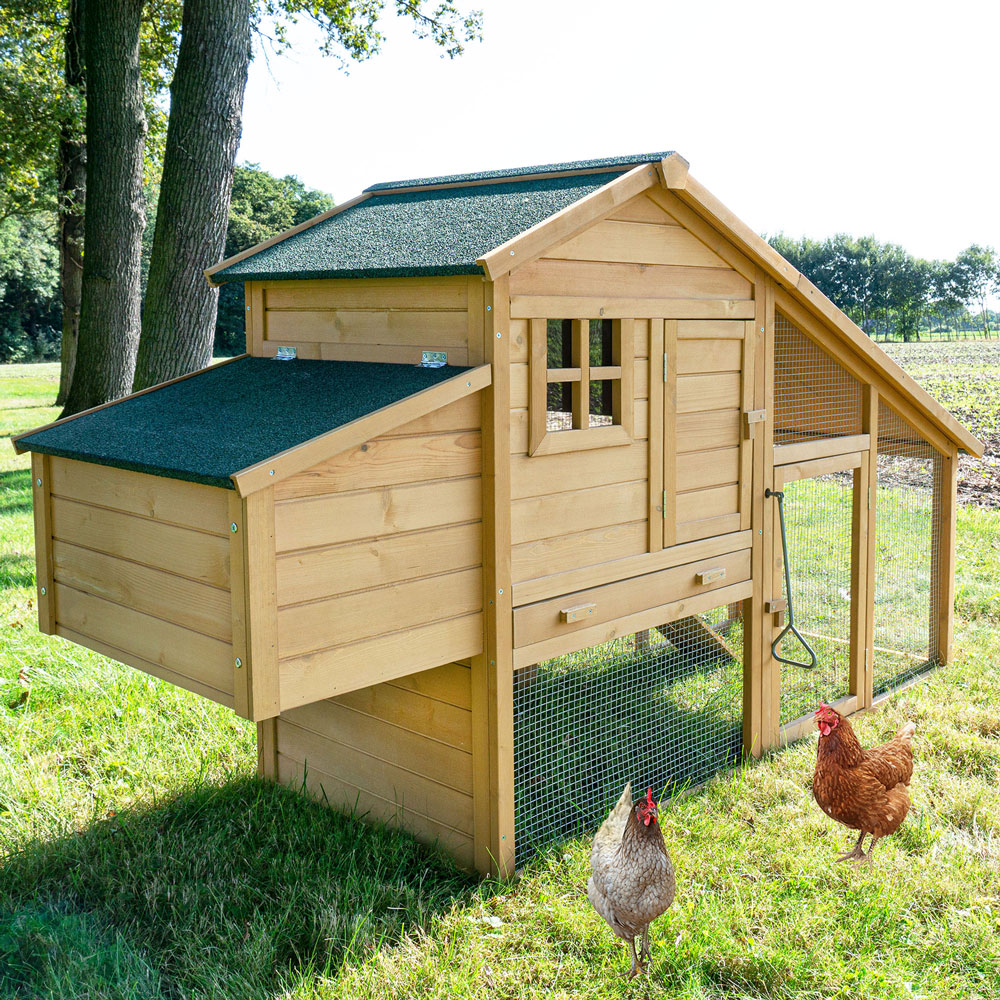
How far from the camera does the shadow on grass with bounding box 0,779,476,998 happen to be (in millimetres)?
2818

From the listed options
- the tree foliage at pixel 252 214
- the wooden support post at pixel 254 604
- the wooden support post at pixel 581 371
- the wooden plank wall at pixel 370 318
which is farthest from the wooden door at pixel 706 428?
the tree foliage at pixel 252 214

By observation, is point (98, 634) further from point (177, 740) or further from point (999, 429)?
point (999, 429)

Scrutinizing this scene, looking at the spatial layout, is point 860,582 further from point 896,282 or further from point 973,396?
point 896,282

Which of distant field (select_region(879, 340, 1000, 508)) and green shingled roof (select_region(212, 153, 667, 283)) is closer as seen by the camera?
green shingled roof (select_region(212, 153, 667, 283))

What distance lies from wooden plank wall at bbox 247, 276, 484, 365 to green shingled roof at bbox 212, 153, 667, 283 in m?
0.09

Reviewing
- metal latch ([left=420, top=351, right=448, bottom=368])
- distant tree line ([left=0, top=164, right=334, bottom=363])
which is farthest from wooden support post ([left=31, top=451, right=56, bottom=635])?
distant tree line ([left=0, top=164, right=334, bottom=363])

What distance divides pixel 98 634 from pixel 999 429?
13.5m

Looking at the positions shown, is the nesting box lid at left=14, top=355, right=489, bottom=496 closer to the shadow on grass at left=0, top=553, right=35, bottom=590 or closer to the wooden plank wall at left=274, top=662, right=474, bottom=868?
the wooden plank wall at left=274, top=662, right=474, bottom=868

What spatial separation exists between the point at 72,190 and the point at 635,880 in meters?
13.4

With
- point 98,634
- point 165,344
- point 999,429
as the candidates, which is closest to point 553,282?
point 98,634

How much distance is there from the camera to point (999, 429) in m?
13.8

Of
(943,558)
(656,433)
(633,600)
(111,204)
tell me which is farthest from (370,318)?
(111,204)

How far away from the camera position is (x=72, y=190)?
13523mm

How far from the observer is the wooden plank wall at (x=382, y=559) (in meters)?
2.59
